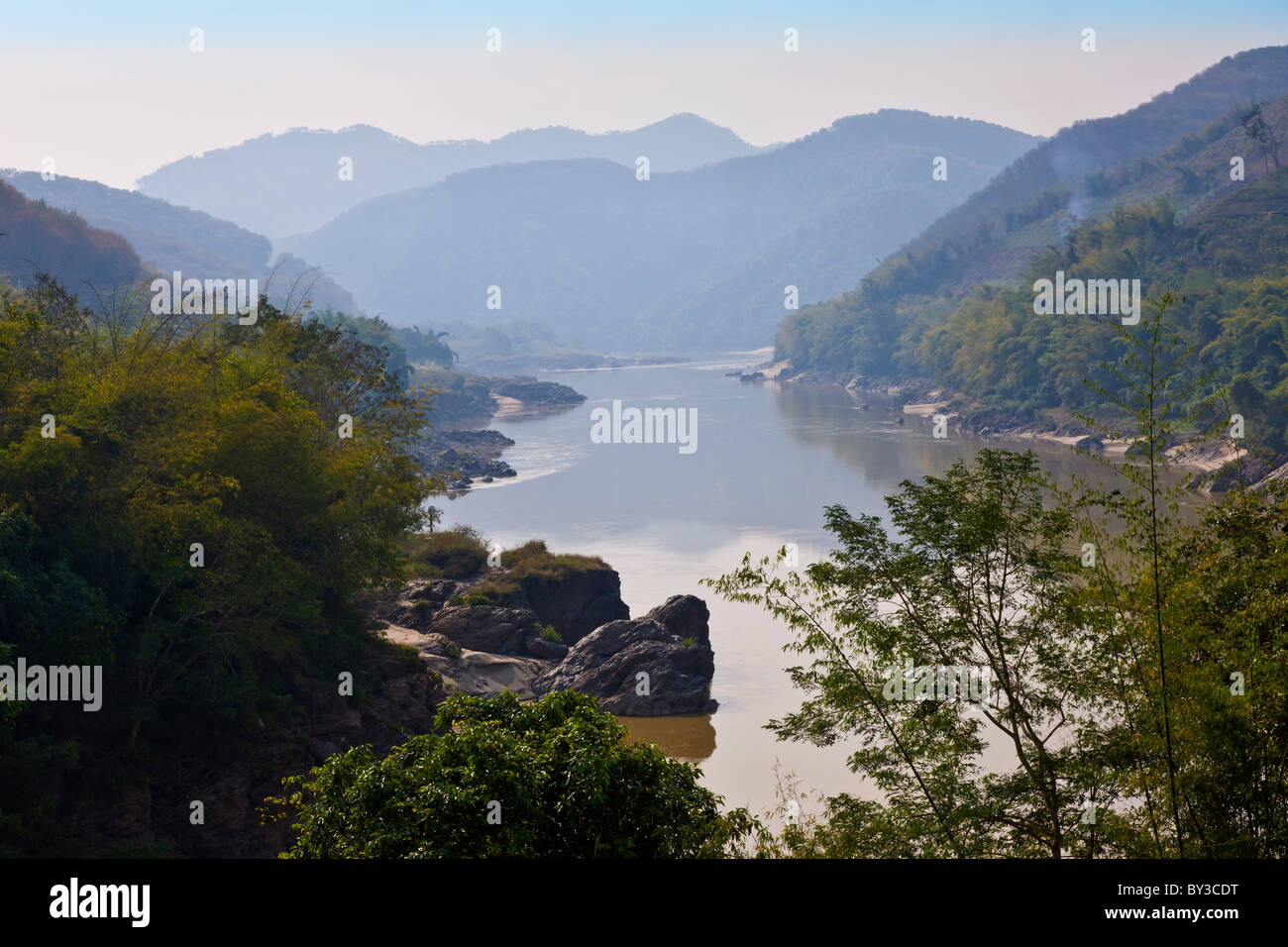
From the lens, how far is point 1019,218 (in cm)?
13125

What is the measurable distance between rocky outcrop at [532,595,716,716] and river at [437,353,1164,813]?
48 cm

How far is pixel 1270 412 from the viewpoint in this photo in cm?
5191

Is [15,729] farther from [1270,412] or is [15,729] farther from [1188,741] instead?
[1270,412]

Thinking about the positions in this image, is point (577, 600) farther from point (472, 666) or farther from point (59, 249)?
point (59, 249)

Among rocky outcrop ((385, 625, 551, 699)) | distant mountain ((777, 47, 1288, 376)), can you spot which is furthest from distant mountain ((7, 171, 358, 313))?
rocky outcrop ((385, 625, 551, 699))

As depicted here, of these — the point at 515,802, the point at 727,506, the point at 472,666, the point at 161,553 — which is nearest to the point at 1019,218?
the point at 727,506

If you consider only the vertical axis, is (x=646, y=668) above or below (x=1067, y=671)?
below

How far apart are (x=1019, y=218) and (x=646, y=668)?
377 feet

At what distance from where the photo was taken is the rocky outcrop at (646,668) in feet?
92.7

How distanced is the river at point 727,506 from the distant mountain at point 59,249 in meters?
29.1

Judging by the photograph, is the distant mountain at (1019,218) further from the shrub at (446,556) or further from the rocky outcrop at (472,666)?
the rocky outcrop at (472,666)

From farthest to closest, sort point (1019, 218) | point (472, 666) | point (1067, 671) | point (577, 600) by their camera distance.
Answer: point (1019, 218), point (577, 600), point (472, 666), point (1067, 671)

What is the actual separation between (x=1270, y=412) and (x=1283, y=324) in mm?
7906
